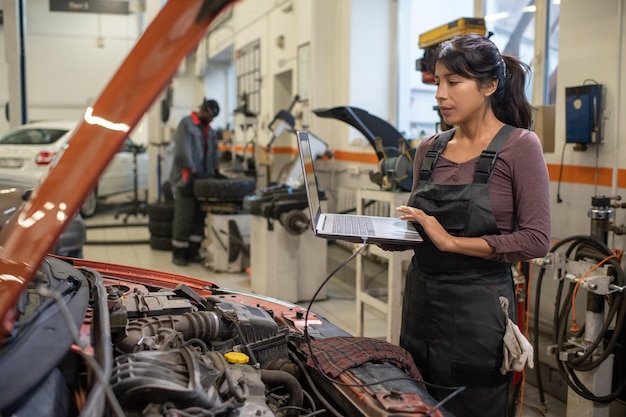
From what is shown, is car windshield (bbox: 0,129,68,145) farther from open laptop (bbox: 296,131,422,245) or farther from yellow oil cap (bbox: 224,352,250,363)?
yellow oil cap (bbox: 224,352,250,363)

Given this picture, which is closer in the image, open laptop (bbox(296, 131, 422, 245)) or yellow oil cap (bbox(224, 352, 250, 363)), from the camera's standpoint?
yellow oil cap (bbox(224, 352, 250, 363))

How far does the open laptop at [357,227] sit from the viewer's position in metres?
1.80

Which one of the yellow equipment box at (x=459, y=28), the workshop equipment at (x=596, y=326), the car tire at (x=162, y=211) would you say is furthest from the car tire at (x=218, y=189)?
the workshop equipment at (x=596, y=326)

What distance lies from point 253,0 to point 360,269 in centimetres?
689

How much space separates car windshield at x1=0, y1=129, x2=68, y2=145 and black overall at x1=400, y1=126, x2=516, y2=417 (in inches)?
320

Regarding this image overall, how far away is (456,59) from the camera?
1831mm

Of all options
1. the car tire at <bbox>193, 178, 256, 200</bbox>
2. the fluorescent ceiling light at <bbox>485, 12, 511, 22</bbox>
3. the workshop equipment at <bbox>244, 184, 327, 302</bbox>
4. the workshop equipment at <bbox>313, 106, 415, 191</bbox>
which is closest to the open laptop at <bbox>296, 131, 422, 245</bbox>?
the workshop equipment at <bbox>313, 106, 415, 191</bbox>

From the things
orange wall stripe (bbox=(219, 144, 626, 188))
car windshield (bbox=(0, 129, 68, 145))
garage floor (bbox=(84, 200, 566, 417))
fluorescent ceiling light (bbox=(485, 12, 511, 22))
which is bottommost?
garage floor (bbox=(84, 200, 566, 417))

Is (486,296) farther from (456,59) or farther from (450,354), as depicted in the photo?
(456,59)

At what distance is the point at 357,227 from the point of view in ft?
6.39

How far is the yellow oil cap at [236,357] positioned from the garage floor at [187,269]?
2.22m

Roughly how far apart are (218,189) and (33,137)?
4159mm

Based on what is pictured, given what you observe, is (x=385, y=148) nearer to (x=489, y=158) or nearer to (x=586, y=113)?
(x=586, y=113)

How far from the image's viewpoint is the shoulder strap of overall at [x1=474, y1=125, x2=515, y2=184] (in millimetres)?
1832
